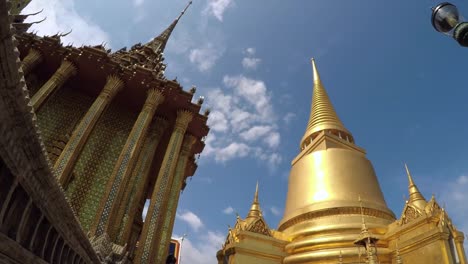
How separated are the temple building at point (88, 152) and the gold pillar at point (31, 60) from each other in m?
0.04

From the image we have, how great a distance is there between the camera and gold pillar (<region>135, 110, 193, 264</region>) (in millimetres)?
8000

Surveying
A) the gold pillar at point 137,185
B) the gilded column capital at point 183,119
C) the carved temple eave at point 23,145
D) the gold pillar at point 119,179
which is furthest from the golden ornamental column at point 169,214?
the carved temple eave at point 23,145

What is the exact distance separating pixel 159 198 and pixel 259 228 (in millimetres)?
4181

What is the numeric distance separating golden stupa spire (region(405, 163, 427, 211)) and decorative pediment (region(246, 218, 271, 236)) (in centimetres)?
487

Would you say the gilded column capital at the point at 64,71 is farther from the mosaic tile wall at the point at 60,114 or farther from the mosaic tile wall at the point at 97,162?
the mosaic tile wall at the point at 97,162

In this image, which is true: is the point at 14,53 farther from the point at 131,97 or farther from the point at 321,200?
the point at 321,200

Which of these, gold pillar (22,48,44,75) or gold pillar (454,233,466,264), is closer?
gold pillar (454,233,466,264)

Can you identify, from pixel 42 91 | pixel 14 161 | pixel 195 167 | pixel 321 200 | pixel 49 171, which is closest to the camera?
pixel 14 161

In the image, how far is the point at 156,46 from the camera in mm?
15203

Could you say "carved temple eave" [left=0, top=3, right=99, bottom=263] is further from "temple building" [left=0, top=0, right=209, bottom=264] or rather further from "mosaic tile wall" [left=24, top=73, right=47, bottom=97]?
"mosaic tile wall" [left=24, top=73, right=47, bottom=97]

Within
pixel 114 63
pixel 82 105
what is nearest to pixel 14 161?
pixel 114 63

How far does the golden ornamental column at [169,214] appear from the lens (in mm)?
8367

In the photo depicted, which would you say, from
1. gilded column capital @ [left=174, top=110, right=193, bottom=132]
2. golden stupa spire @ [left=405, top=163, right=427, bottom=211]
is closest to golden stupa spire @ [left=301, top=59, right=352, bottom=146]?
golden stupa spire @ [left=405, top=163, right=427, bottom=211]

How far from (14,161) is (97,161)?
26.4 ft
